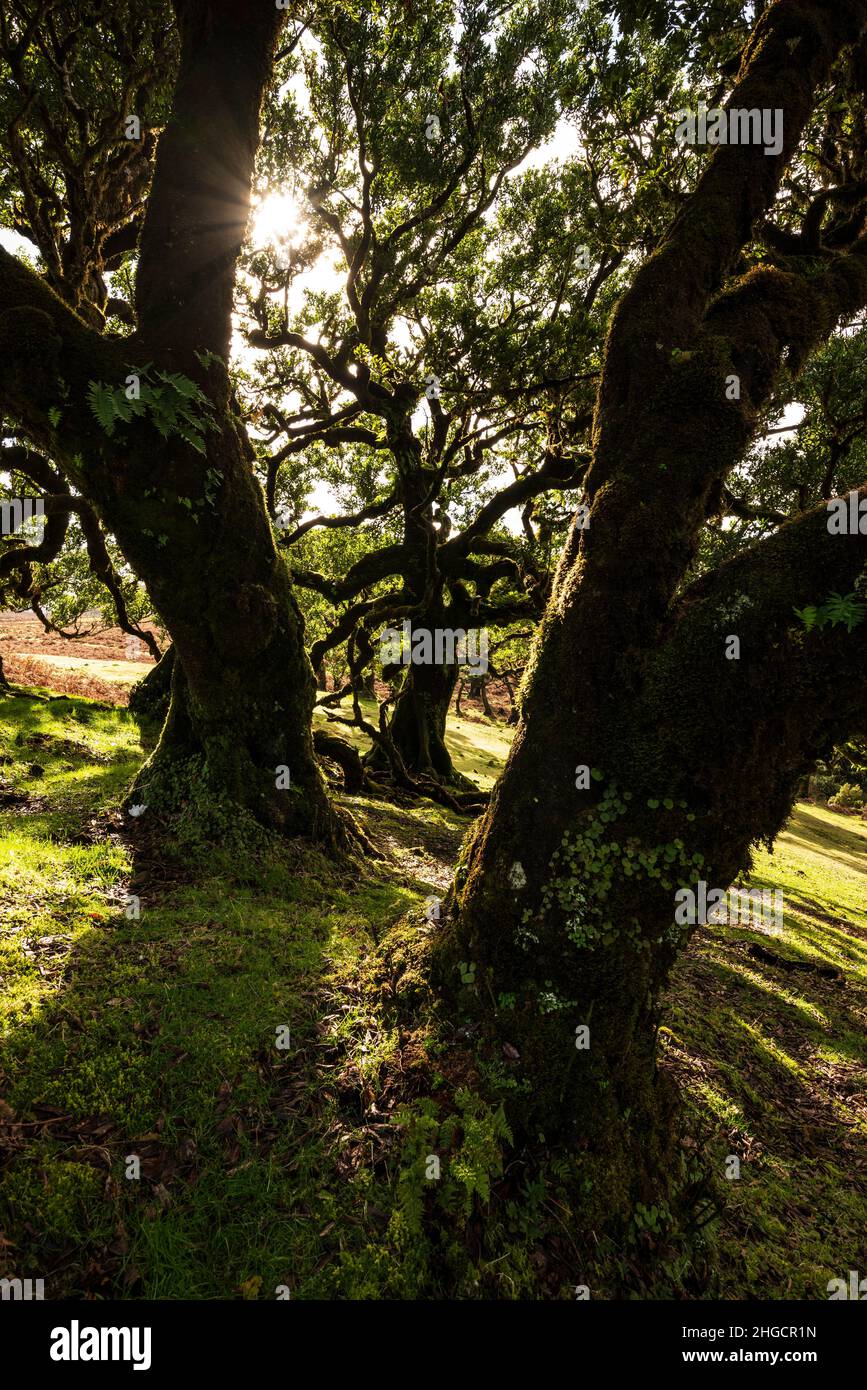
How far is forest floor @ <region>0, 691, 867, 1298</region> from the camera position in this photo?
9.55ft

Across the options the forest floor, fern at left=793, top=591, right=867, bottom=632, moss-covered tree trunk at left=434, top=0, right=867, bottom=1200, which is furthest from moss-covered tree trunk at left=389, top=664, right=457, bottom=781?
fern at left=793, top=591, right=867, bottom=632

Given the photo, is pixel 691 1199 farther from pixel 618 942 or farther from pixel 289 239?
pixel 289 239

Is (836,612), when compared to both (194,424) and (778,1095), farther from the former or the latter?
(194,424)

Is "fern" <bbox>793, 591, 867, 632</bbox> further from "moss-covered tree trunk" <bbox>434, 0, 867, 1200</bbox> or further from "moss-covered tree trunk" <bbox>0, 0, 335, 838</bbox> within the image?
"moss-covered tree trunk" <bbox>0, 0, 335, 838</bbox>

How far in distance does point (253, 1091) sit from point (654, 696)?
3696 millimetres

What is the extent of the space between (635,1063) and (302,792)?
4.71 m

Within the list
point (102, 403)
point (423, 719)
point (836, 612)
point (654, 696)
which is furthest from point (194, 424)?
point (423, 719)

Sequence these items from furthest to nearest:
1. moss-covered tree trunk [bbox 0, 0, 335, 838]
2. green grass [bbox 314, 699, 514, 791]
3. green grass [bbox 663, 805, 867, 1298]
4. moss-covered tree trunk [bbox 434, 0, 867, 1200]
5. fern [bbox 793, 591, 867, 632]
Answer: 1. green grass [bbox 314, 699, 514, 791]
2. moss-covered tree trunk [bbox 0, 0, 335, 838]
3. green grass [bbox 663, 805, 867, 1298]
4. moss-covered tree trunk [bbox 434, 0, 867, 1200]
5. fern [bbox 793, 591, 867, 632]

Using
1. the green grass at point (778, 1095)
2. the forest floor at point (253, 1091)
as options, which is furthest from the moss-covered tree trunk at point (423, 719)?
the forest floor at point (253, 1091)

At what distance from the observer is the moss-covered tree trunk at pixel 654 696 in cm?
361

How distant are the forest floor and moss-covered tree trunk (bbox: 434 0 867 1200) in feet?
2.76
